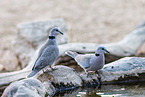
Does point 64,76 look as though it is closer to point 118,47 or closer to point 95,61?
point 95,61

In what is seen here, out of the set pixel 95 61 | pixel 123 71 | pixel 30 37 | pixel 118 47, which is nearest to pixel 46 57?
pixel 95 61

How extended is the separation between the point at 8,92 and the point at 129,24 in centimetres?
813

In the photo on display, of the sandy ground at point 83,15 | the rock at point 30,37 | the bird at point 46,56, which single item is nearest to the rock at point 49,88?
the bird at point 46,56

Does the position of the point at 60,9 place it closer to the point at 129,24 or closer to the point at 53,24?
the point at 129,24

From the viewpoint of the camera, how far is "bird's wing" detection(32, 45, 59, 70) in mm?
5425

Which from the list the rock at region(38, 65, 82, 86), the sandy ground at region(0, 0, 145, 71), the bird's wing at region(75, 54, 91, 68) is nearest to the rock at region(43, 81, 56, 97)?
the rock at region(38, 65, 82, 86)

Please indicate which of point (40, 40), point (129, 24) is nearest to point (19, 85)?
point (40, 40)

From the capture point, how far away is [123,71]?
5738mm

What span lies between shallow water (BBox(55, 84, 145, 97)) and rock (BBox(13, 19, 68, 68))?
3.56 m

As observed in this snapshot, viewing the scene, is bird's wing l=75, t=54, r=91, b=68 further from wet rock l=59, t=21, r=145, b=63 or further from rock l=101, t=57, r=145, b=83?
wet rock l=59, t=21, r=145, b=63

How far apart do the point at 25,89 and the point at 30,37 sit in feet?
15.4

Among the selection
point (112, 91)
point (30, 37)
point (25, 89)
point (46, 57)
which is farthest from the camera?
point (30, 37)

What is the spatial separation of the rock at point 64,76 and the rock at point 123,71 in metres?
0.52

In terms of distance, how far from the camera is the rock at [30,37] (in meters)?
8.82
